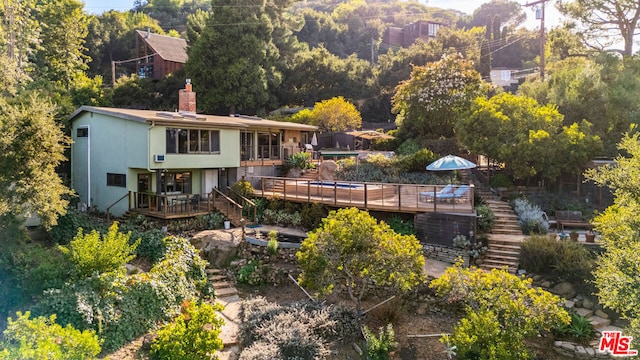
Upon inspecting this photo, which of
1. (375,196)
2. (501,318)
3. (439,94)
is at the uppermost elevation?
(439,94)

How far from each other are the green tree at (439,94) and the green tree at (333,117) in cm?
700

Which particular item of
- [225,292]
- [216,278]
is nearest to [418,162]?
[216,278]

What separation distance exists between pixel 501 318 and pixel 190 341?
7437 mm

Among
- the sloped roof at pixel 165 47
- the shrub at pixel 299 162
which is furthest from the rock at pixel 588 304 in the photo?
the sloped roof at pixel 165 47

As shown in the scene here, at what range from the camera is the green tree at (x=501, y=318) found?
922 cm

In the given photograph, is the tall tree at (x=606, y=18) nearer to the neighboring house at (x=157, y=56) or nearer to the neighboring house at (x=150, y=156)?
the neighboring house at (x=150, y=156)

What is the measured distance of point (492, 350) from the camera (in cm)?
891

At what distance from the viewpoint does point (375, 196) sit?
1666 cm

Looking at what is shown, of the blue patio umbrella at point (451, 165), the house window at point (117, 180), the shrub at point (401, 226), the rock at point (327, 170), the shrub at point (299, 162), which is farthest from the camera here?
the shrub at point (299, 162)

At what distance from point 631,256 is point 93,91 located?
34.2 meters

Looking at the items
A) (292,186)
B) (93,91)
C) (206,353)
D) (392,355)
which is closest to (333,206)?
(292,186)

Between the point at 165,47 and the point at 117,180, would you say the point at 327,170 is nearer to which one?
the point at 117,180

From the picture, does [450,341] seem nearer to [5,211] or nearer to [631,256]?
[631,256]

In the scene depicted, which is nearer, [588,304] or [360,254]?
[360,254]
